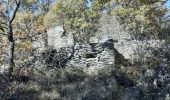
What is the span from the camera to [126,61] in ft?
80.3

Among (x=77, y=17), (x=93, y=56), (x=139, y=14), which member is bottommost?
(x=93, y=56)

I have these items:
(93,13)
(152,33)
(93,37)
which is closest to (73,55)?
(152,33)

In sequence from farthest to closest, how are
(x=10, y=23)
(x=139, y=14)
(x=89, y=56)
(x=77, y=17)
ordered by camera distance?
(x=77, y=17)
(x=139, y=14)
(x=89, y=56)
(x=10, y=23)

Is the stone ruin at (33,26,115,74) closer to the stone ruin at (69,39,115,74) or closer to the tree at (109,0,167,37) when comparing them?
the stone ruin at (69,39,115,74)

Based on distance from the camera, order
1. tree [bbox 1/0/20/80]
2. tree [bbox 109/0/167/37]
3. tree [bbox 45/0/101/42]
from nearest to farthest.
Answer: tree [bbox 1/0/20/80], tree [bbox 109/0/167/37], tree [bbox 45/0/101/42]

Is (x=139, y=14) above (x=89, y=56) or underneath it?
above

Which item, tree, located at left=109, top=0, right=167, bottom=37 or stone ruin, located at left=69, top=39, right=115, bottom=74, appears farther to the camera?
tree, located at left=109, top=0, right=167, bottom=37

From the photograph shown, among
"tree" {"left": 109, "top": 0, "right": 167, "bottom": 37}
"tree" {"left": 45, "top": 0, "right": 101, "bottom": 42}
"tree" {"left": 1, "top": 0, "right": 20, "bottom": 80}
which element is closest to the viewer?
"tree" {"left": 1, "top": 0, "right": 20, "bottom": 80}

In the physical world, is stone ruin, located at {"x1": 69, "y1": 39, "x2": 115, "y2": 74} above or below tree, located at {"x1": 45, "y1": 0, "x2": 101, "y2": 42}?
Answer: below

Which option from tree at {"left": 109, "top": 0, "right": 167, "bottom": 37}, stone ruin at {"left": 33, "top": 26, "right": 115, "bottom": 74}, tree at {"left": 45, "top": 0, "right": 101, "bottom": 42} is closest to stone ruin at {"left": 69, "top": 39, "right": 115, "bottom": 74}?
stone ruin at {"left": 33, "top": 26, "right": 115, "bottom": 74}

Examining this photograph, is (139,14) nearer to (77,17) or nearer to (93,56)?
(93,56)

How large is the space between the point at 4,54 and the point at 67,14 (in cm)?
1226

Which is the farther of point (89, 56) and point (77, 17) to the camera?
point (77, 17)

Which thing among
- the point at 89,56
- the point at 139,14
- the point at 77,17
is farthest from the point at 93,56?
the point at 77,17
